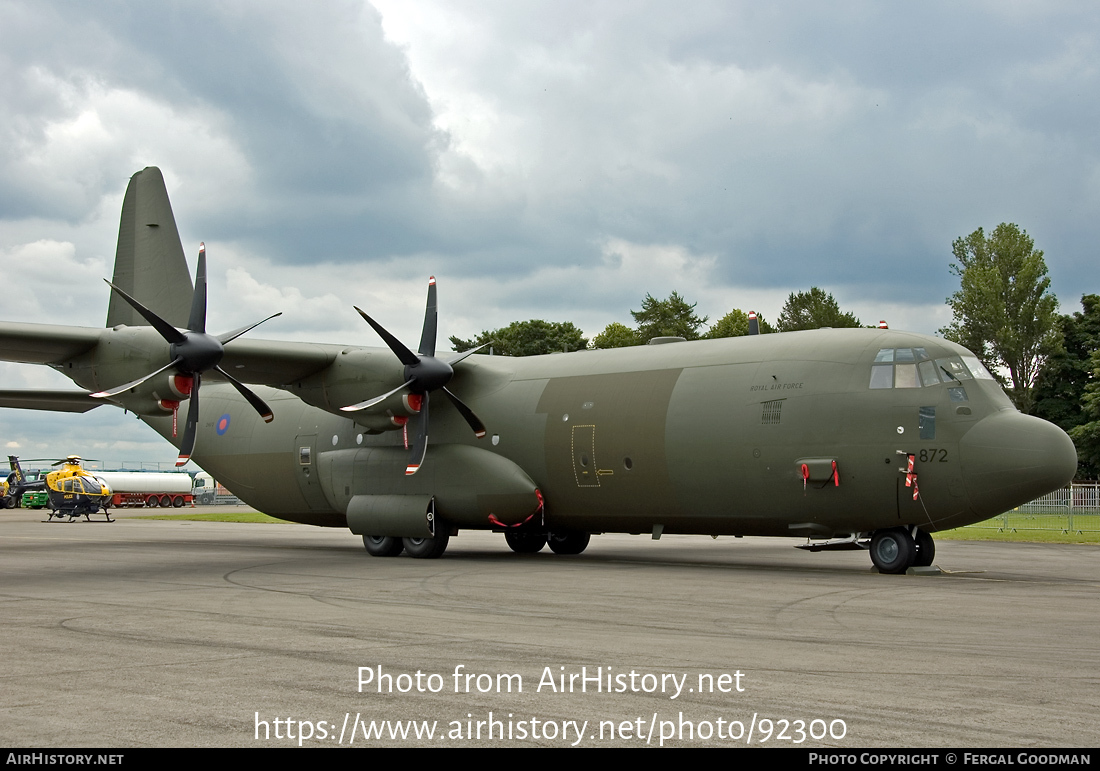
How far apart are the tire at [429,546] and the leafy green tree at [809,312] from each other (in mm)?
62623

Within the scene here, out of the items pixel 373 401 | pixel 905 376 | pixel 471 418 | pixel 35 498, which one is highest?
pixel 905 376

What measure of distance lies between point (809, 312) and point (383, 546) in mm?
65136

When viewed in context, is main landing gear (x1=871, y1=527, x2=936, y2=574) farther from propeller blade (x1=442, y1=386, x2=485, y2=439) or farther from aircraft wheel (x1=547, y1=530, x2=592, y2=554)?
propeller blade (x1=442, y1=386, x2=485, y2=439)

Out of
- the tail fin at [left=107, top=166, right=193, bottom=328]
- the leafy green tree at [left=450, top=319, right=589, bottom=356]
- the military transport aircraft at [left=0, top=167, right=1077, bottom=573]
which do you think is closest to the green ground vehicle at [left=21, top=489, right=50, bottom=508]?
the leafy green tree at [left=450, top=319, right=589, bottom=356]

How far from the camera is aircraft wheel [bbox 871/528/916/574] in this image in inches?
661

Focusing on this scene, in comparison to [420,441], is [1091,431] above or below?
above

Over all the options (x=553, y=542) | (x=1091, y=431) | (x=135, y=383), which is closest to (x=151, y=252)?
(x=135, y=383)

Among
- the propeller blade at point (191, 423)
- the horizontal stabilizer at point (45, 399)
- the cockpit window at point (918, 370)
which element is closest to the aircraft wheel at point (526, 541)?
the propeller blade at point (191, 423)

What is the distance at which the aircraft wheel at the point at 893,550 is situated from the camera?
16797 millimetres

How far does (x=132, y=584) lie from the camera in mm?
15391

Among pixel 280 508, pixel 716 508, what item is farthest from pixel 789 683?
pixel 280 508

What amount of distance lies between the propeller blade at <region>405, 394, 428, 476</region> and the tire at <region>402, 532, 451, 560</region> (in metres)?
1.73

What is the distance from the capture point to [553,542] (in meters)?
23.6

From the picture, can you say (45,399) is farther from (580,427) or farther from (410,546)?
(580,427)
